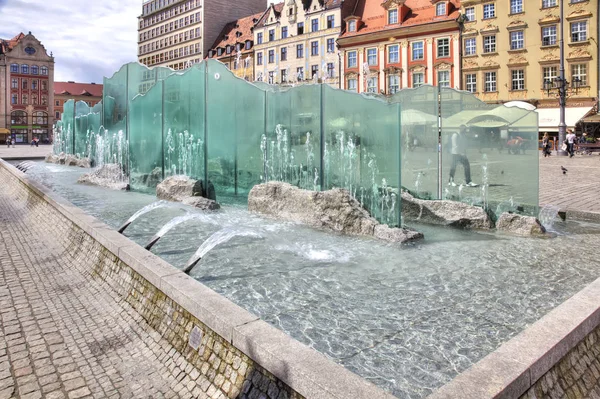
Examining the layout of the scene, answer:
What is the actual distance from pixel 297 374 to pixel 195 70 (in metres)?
12.3

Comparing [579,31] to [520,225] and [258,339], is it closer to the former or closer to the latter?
[520,225]

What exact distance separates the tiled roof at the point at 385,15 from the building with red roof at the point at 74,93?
218 ft

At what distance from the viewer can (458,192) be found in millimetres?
10539

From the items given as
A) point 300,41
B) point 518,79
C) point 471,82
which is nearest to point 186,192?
point 518,79

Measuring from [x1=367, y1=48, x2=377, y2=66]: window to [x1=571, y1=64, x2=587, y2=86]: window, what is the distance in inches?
692

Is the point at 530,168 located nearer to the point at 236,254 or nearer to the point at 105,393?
the point at 236,254

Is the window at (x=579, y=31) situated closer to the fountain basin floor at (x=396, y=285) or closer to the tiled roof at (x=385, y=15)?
the tiled roof at (x=385, y=15)

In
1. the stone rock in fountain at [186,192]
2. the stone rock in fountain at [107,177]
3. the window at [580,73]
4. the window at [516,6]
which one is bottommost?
the stone rock in fountain at [186,192]

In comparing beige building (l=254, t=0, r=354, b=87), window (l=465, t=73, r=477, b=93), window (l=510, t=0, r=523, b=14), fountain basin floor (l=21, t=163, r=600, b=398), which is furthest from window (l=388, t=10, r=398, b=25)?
fountain basin floor (l=21, t=163, r=600, b=398)

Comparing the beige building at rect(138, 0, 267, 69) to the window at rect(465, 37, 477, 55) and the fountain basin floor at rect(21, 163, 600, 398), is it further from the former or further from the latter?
the fountain basin floor at rect(21, 163, 600, 398)

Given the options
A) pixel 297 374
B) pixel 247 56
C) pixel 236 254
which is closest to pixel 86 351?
pixel 297 374

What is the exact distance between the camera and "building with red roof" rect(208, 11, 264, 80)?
62.6 meters

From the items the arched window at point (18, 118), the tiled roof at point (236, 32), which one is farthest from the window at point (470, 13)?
the arched window at point (18, 118)

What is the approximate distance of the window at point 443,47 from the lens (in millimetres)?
43991
